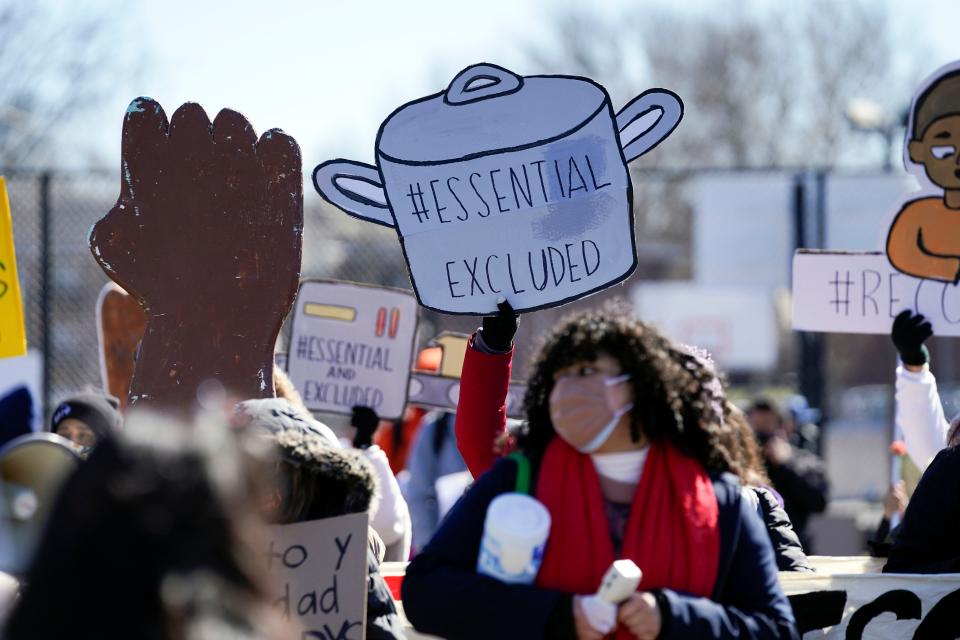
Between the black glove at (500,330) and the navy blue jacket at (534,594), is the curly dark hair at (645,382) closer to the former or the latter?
the navy blue jacket at (534,594)

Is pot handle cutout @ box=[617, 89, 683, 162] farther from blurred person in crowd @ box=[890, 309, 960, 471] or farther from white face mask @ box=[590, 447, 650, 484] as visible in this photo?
white face mask @ box=[590, 447, 650, 484]

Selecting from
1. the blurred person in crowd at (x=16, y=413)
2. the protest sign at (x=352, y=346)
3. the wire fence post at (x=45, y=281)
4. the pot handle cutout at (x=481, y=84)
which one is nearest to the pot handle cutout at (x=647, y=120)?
the pot handle cutout at (x=481, y=84)

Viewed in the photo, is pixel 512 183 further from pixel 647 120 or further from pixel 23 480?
pixel 23 480

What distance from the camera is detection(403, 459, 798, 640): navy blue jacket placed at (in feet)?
7.66

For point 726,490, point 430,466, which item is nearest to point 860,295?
point 726,490

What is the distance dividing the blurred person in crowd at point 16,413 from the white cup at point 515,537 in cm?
420

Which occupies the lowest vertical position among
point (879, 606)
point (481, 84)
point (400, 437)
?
point (400, 437)

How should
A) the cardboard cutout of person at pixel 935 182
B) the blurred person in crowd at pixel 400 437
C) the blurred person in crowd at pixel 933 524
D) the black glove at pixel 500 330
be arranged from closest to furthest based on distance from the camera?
the blurred person in crowd at pixel 933 524 → the black glove at pixel 500 330 → the cardboard cutout of person at pixel 935 182 → the blurred person in crowd at pixel 400 437

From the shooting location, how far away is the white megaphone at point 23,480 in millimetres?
2928

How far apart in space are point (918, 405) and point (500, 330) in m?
1.54

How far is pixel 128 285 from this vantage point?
3.90 m

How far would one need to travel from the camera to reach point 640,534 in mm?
2414

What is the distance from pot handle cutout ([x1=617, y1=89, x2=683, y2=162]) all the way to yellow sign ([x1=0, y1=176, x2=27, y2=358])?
2.41m

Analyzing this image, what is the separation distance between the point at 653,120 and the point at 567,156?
263 mm
